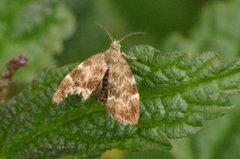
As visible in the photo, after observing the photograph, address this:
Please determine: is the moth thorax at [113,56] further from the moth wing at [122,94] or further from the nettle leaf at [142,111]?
the nettle leaf at [142,111]

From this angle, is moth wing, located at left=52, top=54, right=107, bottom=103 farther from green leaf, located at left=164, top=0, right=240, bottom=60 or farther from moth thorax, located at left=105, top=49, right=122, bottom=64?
green leaf, located at left=164, top=0, right=240, bottom=60

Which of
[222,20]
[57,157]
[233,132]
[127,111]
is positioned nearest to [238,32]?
[222,20]

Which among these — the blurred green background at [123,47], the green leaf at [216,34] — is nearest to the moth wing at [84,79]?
the blurred green background at [123,47]

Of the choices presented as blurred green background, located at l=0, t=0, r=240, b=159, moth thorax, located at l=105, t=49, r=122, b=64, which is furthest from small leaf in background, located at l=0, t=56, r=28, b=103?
blurred green background, located at l=0, t=0, r=240, b=159

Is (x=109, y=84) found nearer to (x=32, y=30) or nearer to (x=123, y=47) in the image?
(x=32, y=30)

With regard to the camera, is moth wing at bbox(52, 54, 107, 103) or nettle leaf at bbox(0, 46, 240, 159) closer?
nettle leaf at bbox(0, 46, 240, 159)

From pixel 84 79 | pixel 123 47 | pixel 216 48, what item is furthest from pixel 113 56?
pixel 123 47

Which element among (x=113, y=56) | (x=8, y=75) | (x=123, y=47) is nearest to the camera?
(x=8, y=75)
